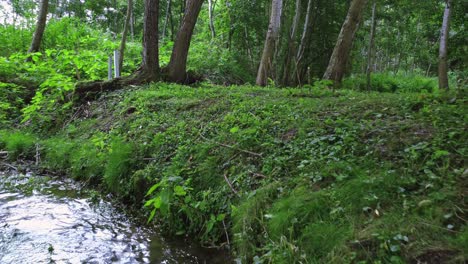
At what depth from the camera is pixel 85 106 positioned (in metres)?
7.84

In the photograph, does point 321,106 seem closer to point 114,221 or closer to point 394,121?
point 394,121

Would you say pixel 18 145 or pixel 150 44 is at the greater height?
pixel 150 44

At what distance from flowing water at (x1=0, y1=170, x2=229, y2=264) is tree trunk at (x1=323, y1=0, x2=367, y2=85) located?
616 cm

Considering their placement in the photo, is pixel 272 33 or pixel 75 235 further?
pixel 272 33

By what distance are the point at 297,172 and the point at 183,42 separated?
6430mm

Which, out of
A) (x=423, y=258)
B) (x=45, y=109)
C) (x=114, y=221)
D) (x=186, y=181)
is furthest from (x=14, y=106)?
(x=423, y=258)

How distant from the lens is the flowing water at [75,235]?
312 cm

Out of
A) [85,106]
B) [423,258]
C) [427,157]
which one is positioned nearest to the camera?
[423,258]

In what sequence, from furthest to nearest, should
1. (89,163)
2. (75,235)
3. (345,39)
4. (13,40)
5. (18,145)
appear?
(13,40)
(345,39)
(18,145)
(89,163)
(75,235)

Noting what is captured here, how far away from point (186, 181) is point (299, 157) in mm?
1225

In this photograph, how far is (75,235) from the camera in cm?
351

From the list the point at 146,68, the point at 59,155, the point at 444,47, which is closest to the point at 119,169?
the point at 59,155

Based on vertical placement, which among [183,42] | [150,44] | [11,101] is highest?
[183,42]

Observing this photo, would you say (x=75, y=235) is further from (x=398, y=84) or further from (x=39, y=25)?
(x=398, y=84)
